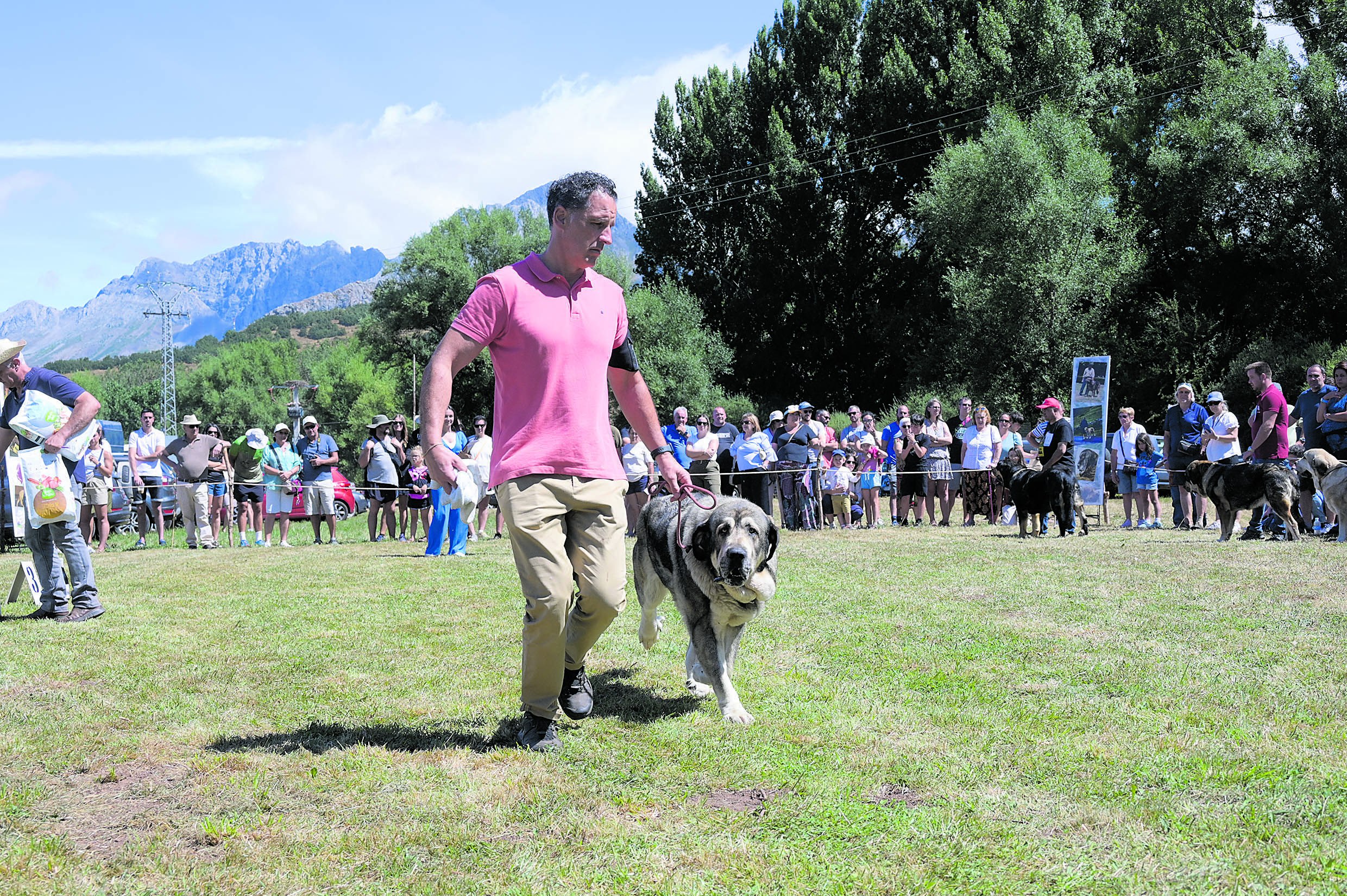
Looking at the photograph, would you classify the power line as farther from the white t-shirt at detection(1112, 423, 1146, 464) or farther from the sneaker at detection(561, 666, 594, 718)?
the sneaker at detection(561, 666, 594, 718)

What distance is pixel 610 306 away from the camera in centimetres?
431

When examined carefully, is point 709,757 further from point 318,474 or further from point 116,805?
point 318,474

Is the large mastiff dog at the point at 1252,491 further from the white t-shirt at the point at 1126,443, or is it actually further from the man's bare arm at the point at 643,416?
the man's bare arm at the point at 643,416

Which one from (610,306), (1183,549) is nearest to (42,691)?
(610,306)

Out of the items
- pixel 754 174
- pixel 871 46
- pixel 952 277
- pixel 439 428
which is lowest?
pixel 439 428

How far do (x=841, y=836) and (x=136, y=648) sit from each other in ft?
17.0

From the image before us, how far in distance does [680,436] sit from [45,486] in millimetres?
8962

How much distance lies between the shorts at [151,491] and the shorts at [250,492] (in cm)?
102

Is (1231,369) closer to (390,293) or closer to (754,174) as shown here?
(754,174)

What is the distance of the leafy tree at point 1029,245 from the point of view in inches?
1109

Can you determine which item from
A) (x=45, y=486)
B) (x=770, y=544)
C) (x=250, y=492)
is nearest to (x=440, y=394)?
(x=770, y=544)

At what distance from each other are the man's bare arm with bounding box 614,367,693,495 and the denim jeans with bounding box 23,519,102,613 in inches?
199

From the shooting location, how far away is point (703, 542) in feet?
14.8

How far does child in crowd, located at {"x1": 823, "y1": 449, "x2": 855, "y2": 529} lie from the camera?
51.1 ft
